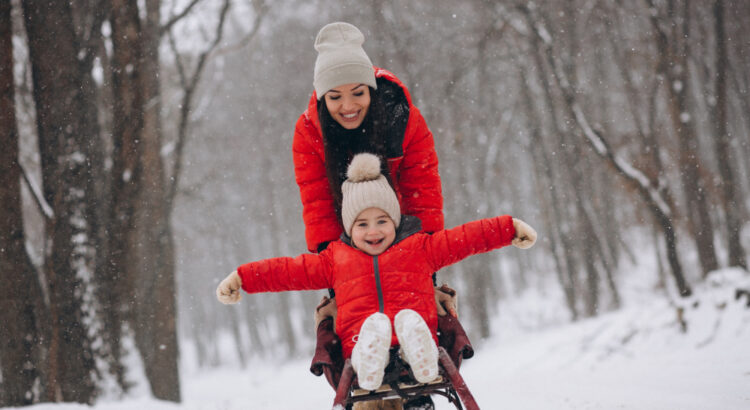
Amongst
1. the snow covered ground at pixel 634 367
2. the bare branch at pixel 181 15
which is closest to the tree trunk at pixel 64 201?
the snow covered ground at pixel 634 367

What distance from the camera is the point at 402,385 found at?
245 centimetres

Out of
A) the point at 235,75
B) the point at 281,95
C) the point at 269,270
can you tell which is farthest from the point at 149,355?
the point at 235,75

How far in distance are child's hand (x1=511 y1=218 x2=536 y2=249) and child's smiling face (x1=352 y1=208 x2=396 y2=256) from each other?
0.58 meters

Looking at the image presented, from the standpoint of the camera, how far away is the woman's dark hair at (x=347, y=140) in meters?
3.21

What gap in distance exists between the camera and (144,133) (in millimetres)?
6406

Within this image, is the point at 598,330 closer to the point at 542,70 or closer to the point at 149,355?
the point at 542,70

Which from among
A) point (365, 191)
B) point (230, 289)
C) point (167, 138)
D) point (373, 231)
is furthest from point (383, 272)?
point (167, 138)

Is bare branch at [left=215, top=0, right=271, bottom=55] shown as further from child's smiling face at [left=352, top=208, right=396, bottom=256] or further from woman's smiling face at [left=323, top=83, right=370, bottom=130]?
child's smiling face at [left=352, top=208, right=396, bottom=256]

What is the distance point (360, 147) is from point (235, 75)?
19253 millimetres

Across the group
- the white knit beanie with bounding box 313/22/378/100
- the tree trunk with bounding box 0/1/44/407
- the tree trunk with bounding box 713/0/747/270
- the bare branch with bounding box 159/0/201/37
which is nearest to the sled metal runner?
the white knit beanie with bounding box 313/22/378/100

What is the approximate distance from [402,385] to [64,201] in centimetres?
495

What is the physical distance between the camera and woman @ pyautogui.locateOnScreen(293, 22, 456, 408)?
10.5 feet

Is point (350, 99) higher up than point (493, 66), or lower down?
lower down

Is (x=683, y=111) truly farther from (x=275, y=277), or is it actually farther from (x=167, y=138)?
(x=167, y=138)
